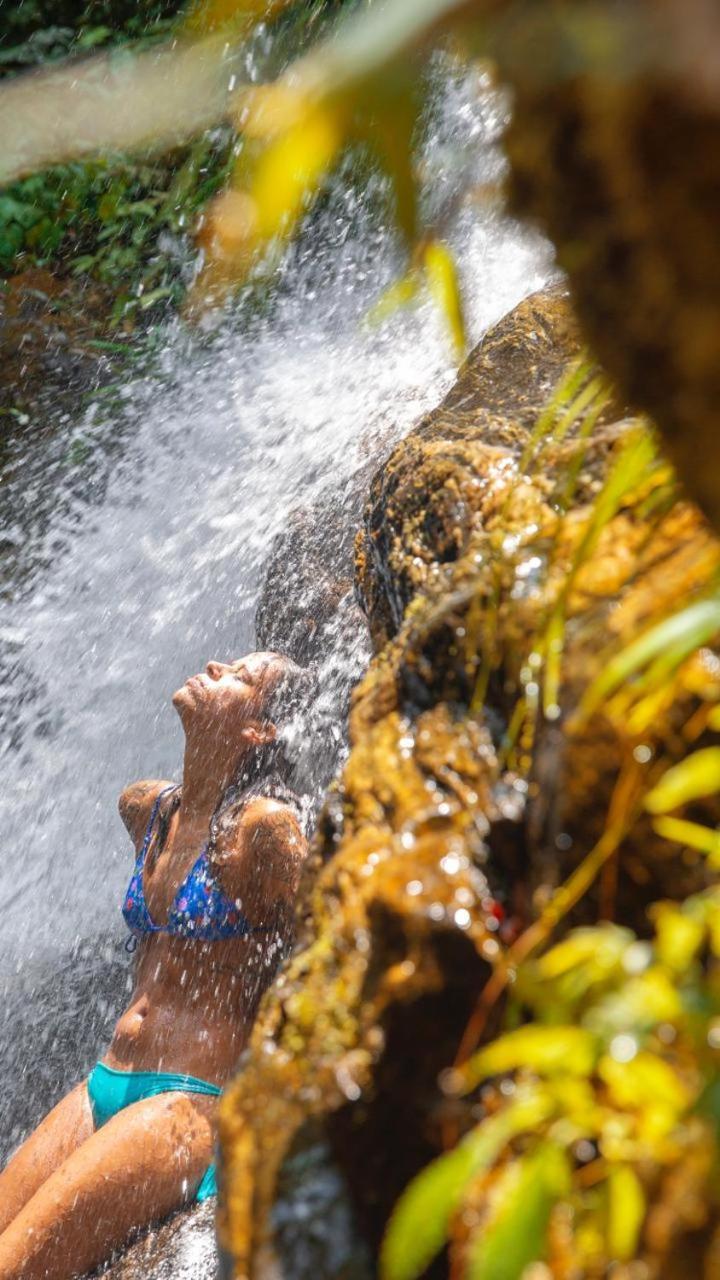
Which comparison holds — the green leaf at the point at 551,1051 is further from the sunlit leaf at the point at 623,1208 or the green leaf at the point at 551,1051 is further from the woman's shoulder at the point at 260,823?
the woman's shoulder at the point at 260,823

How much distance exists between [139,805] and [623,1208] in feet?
10.6

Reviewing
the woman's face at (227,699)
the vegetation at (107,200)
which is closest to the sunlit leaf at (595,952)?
the woman's face at (227,699)

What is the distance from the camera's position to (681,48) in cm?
61

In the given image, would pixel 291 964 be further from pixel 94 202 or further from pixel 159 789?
pixel 94 202

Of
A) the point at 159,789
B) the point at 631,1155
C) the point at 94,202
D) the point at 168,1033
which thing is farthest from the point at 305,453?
the point at 631,1155

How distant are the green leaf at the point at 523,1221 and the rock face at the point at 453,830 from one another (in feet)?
1.47

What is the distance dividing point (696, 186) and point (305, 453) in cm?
483

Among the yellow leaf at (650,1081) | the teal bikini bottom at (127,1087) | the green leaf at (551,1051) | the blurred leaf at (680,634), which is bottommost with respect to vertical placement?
the teal bikini bottom at (127,1087)

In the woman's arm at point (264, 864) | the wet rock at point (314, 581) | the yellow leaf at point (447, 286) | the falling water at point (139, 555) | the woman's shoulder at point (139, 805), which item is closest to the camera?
the yellow leaf at point (447, 286)

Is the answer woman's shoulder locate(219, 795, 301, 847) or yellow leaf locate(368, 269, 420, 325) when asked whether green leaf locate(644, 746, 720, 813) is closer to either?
yellow leaf locate(368, 269, 420, 325)

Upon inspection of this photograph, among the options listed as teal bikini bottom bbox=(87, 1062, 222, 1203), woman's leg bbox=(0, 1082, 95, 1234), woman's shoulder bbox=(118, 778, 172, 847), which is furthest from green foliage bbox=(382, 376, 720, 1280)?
woman's shoulder bbox=(118, 778, 172, 847)

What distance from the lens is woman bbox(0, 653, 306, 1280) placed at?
264 centimetres

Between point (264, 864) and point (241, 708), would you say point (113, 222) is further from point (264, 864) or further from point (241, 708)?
point (264, 864)

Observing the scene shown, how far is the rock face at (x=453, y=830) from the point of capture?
113cm
